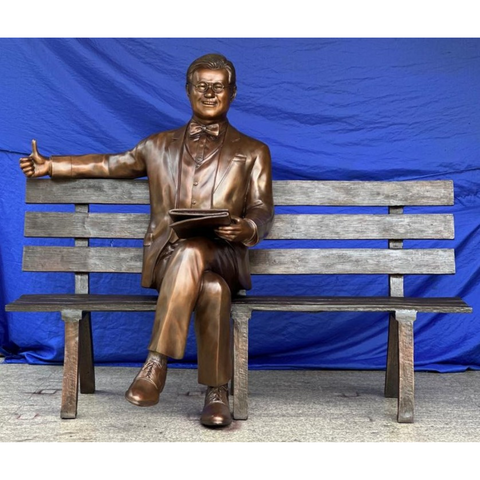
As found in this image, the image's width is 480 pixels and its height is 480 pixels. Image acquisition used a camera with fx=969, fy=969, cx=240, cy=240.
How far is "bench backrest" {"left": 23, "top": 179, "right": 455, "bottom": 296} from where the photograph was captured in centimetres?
512

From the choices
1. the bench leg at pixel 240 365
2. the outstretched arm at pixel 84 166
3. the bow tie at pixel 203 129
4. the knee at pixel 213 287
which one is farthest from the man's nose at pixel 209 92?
the bench leg at pixel 240 365

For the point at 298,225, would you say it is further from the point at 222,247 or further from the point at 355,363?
the point at 355,363

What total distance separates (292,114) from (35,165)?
161cm

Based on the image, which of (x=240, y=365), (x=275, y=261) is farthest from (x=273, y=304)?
(x=275, y=261)

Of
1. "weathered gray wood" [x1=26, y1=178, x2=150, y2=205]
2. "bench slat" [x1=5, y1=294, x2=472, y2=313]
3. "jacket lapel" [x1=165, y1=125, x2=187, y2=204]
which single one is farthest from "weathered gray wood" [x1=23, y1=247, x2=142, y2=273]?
"jacket lapel" [x1=165, y1=125, x2=187, y2=204]

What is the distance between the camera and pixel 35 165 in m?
5.02

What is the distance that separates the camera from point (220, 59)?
15.5 feet

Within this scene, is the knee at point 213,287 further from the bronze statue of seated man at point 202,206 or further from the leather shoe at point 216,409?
the leather shoe at point 216,409

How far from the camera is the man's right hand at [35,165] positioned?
500cm

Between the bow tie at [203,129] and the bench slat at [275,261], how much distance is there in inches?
27.2

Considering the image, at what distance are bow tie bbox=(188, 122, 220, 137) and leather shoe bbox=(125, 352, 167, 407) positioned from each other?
1180mm

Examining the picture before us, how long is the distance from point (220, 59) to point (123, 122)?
1182 mm

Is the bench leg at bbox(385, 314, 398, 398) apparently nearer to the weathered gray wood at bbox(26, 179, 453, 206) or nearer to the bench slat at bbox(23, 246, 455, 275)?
the bench slat at bbox(23, 246, 455, 275)

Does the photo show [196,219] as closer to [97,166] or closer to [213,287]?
[213,287]
